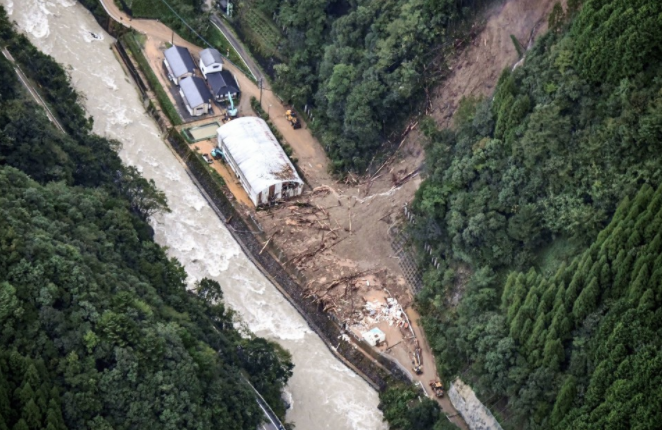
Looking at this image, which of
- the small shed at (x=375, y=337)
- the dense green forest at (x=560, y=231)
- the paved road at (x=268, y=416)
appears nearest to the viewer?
the dense green forest at (x=560, y=231)

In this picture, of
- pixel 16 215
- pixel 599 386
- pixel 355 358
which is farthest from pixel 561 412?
pixel 16 215

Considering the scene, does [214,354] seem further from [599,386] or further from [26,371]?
[599,386]

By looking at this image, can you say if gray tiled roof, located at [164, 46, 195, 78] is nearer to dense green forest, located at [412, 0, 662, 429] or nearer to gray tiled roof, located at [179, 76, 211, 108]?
gray tiled roof, located at [179, 76, 211, 108]

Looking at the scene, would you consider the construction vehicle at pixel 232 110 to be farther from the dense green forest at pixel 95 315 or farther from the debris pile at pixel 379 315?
the debris pile at pixel 379 315

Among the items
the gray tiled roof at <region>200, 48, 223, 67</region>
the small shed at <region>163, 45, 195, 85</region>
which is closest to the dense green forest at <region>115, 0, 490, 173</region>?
the gray tiled roof at <region>200, 48, 223, 67</region>

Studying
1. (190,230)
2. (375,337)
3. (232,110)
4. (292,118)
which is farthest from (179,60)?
(375,337)

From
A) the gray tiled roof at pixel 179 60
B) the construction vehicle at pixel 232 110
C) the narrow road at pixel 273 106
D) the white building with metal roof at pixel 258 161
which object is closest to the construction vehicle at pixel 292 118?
the narrow road at pixel 273 106
